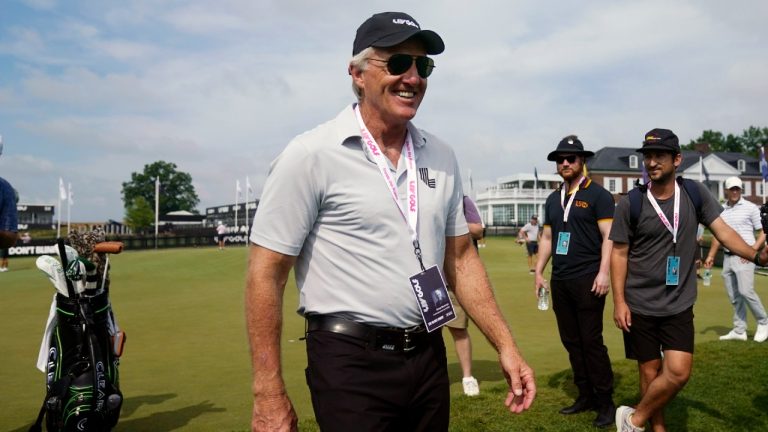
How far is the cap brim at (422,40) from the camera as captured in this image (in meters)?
2.71

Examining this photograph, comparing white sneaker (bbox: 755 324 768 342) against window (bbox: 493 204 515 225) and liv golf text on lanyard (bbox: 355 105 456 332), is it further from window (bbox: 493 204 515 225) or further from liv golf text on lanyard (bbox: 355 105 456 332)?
window (bbox: 493 204 515 225)

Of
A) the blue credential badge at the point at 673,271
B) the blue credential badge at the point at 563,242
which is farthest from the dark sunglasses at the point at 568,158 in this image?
the blue credential badge at the point at 673,271

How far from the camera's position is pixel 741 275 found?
989 cm

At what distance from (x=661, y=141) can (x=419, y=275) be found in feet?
10.7

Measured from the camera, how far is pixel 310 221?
262 cm

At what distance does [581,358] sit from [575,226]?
4.15 feet

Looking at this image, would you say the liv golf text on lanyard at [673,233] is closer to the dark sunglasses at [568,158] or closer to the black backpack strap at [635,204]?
the black backpack strap at [635,204]

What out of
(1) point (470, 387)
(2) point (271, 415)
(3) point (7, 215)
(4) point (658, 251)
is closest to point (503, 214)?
(1) point (470, 387)

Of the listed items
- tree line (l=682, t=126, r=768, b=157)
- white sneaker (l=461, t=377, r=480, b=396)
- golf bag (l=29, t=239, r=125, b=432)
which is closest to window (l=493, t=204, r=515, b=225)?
tree line (l=682, t=126, r=768, b=157)

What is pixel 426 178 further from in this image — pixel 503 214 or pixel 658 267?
pixel 503 214

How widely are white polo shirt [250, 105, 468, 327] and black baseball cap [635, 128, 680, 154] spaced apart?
310 cm

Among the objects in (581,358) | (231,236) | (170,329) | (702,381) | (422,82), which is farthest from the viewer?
(231,236)

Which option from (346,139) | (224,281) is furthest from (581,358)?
(224,281)

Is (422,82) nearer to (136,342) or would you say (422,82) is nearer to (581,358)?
(581,358)
